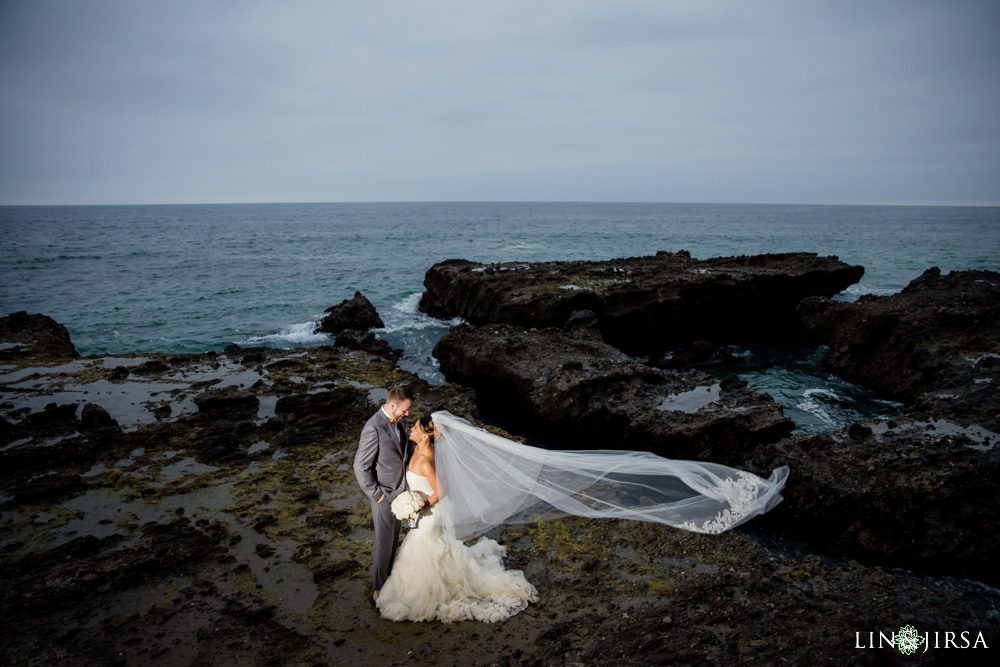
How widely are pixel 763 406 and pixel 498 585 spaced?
666 cm

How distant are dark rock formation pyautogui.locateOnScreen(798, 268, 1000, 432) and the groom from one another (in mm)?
9192

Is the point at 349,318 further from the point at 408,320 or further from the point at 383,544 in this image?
the point at 383,544

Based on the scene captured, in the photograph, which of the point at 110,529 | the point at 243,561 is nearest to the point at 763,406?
the point at 243,561

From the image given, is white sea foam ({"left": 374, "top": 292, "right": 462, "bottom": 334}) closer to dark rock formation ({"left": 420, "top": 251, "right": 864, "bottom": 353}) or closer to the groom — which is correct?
dark rock formation ({"left": 420, "top": 251, "right": 864, "bottom": 353})

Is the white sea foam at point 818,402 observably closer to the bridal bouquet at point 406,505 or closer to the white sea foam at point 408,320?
the bridal bouquet at point 406,505

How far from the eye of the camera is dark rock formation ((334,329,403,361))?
1875 centimetres

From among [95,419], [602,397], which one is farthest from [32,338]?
[602,397]

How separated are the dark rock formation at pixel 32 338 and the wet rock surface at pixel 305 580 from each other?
677cm

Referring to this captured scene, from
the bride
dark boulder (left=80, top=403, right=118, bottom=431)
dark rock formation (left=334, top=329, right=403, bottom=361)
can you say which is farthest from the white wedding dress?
dark rock formation (left=334, top=329, right=403, bottom=361)

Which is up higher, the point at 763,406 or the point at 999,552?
the point at 763,406

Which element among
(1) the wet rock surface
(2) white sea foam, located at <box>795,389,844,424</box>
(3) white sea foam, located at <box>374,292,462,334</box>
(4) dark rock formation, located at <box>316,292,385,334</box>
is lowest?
(2) white sea foam, located at <box>795,389,844,424</box>

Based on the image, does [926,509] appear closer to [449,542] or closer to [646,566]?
[646,566]

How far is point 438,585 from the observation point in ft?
17.2

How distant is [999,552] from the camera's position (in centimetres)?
660
